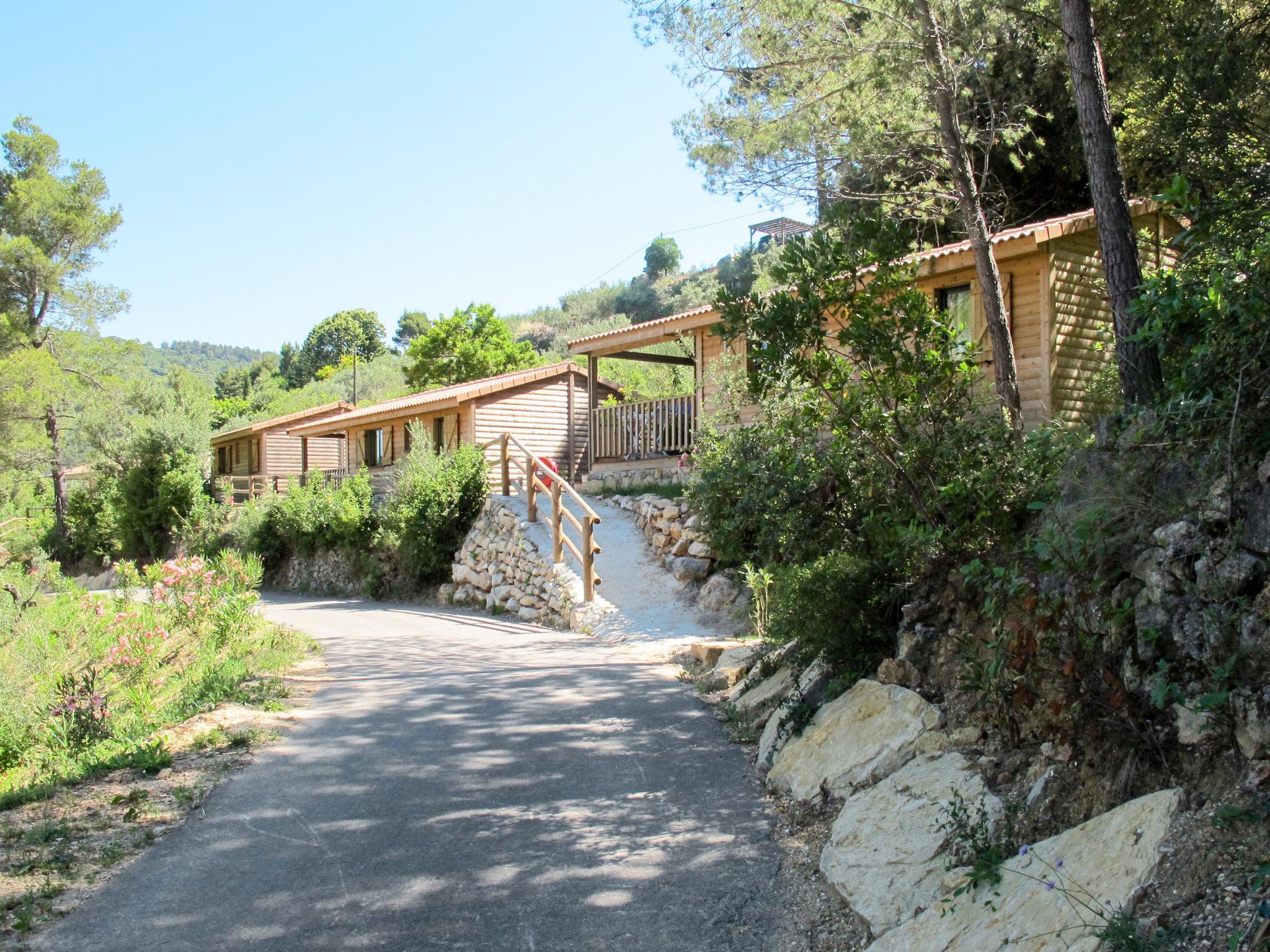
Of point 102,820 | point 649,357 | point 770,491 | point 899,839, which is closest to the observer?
point 899,839

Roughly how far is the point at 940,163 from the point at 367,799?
972cm

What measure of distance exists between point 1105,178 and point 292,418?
3698cm

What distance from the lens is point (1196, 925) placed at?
2809 mm

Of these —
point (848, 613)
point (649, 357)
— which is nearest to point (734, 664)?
point (848, 613)

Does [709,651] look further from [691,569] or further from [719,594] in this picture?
[691,569]

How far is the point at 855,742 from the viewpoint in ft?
18.4

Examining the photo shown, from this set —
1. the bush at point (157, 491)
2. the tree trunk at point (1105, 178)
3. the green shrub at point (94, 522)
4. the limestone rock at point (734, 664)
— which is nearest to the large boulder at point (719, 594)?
the limestone rock at point (734, 664)

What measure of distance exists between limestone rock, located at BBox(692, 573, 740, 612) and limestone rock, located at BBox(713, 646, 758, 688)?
134 inches

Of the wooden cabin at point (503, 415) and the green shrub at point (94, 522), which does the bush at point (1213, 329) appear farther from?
the green shrub at point (94, 522)

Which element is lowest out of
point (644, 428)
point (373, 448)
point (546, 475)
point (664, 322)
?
point (546, 475)

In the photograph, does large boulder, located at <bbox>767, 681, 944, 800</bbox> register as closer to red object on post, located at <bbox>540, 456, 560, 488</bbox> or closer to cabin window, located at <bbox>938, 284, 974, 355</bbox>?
cabin window, located at <bbox>938, 284, 974, 355</bbox>

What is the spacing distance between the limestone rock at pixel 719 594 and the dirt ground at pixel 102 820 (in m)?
6.73

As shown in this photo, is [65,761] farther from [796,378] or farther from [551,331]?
[551,331]

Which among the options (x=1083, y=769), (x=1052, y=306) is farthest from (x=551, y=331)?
(x=1083, y=769)
